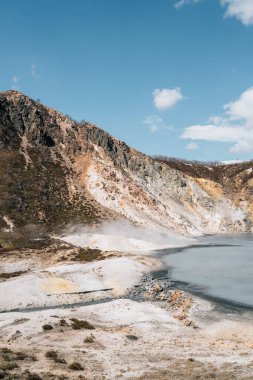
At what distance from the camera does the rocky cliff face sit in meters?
121

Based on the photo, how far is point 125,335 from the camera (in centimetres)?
3912

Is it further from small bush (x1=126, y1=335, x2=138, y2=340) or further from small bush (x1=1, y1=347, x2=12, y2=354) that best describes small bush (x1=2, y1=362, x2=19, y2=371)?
small bush (x1=126, y1=335, x2=138, y2=340)

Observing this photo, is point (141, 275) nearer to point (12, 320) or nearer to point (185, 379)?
point (12, 320)

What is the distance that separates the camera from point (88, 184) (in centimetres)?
13825

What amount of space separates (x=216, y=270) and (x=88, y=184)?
7327 centimetres

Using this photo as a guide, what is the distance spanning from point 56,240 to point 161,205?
195 ft

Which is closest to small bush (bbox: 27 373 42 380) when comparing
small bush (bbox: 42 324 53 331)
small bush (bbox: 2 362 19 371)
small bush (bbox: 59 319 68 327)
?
small bush (bbox: 2 362 19 371)

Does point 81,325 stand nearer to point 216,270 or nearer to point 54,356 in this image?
point 54,356

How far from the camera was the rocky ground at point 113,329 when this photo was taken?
2959 centimetres

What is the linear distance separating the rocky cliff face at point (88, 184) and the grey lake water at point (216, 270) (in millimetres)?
30122

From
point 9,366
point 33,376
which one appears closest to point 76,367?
point 33,376

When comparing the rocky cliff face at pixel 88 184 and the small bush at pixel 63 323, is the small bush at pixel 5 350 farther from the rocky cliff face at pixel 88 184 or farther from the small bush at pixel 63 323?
the rocky cliff face at pixel 88 184

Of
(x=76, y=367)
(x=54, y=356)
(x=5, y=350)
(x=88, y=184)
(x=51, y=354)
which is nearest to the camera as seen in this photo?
(x=76, y=367)

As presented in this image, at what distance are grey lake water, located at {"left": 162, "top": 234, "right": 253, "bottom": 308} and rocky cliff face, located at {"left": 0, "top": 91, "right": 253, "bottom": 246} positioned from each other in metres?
30.1
